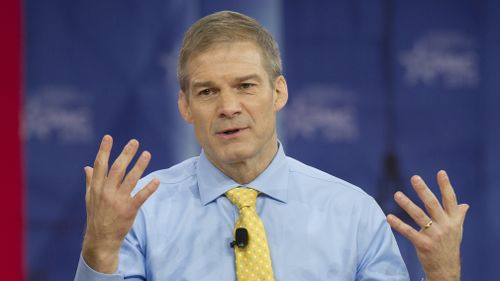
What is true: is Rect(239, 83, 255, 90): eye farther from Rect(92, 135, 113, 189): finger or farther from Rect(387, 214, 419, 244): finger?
Rect(387, 214, 419, 244): finger

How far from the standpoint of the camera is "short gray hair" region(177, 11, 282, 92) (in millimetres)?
2113

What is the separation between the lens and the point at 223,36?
6.93 ft

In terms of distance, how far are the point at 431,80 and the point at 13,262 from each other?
220 cm

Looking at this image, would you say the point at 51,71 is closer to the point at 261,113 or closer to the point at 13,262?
the point at 13,262

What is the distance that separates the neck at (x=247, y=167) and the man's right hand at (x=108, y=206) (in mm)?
342

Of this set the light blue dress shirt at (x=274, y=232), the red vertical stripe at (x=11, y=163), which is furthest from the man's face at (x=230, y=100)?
the red vertical stripe at (x=11, y=163)

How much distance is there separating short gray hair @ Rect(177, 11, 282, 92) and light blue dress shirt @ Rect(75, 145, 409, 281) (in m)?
0.27

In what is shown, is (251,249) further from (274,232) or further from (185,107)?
(185,107)

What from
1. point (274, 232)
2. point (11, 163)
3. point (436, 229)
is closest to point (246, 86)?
point (274, 232)

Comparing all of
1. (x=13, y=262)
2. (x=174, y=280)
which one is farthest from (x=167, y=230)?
(x=13, y=262)

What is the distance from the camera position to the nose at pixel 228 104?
6.72ft

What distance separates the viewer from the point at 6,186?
379 centimetres

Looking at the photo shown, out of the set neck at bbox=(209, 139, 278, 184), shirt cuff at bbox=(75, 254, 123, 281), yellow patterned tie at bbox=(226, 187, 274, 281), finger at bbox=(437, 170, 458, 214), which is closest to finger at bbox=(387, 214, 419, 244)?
finger at bbox=(437, 170, 458, 214)

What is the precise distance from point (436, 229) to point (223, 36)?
752mm
